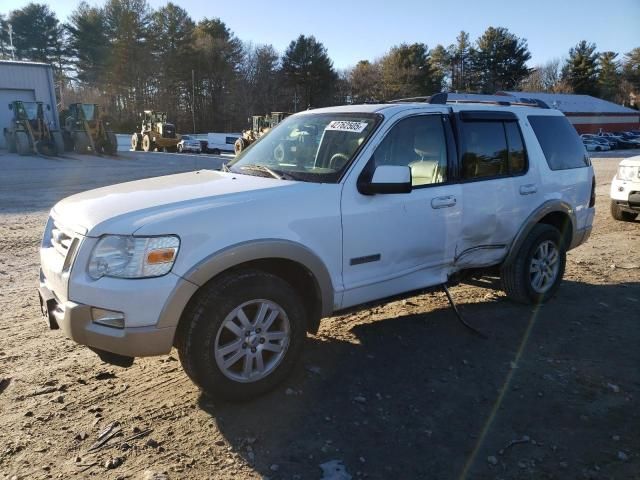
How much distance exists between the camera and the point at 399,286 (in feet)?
13.3

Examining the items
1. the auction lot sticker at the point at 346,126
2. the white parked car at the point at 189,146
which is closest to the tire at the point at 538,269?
the auction lot sticker at the point at 346,126

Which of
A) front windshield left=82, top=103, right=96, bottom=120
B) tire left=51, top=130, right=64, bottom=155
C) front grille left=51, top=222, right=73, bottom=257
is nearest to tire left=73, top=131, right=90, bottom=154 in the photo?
front windshield left=82, top=103, right=96, bottom=120

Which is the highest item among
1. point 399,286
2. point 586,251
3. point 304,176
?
point 304,176

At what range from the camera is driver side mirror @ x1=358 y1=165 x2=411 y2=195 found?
3.62m

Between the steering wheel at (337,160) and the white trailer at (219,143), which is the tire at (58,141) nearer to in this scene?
the white trailer at (219,143)

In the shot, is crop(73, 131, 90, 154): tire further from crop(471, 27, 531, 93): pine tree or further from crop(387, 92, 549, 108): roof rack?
crop(471, 27, 531, 93): pine tree

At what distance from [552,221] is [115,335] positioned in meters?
4.36

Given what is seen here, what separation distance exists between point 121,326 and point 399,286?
206 cm

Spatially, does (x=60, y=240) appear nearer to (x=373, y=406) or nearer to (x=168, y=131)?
(x=373, y=406)

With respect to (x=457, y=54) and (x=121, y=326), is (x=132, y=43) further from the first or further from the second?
(x=121, y=326)

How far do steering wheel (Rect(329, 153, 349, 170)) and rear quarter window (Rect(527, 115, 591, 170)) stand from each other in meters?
2.32

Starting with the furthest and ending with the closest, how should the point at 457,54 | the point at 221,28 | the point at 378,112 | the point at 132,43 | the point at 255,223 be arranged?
the point at 457,54 → the point at 221,28 → the point at 132,43 → the point at 378,112 → the point at 255,223

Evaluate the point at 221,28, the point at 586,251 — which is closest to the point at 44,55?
the point at 221,28

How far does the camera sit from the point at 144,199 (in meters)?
3.33
